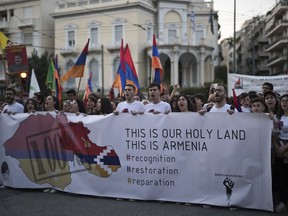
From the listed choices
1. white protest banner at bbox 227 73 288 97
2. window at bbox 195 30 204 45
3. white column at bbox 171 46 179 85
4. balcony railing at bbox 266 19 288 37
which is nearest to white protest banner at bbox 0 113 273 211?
white protest banner at bbox 227 73 288 97

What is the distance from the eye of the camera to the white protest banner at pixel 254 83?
1445 cm

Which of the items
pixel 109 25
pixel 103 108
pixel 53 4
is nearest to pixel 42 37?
pixel 53 4

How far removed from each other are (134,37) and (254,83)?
29.7 m

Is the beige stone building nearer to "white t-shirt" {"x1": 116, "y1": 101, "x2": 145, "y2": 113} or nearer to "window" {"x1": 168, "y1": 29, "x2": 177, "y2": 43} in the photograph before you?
"window" {"x1": 168, "y1": 29, "x2": 177, "y2": 43}

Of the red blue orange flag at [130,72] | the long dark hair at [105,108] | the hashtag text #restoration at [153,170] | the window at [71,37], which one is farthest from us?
the window at [71,37]

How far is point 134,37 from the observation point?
1735 inches

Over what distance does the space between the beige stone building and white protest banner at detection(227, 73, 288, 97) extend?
27263 mm

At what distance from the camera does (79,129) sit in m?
6.80

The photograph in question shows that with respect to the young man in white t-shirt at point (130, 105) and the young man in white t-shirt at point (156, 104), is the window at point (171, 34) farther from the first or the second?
the young man in white t-shirt at point (156, 104)

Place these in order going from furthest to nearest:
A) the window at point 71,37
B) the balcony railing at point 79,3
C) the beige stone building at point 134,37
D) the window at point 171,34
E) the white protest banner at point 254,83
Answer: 1. the window at point 71,37
2. the window at point 171,34
3. the balcony railing at point 79,3
4. the beige stone building at point 134,37
5. the white protest banner at point 254,83

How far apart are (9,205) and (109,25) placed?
4088 centimetres

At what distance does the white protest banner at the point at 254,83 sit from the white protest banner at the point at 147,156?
9329mm

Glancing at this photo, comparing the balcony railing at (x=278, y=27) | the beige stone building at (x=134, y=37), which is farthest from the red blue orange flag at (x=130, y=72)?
the balcony railing at (x=278, y=27)

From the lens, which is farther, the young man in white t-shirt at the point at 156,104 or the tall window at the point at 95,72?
the tall window at the point at 95,72
